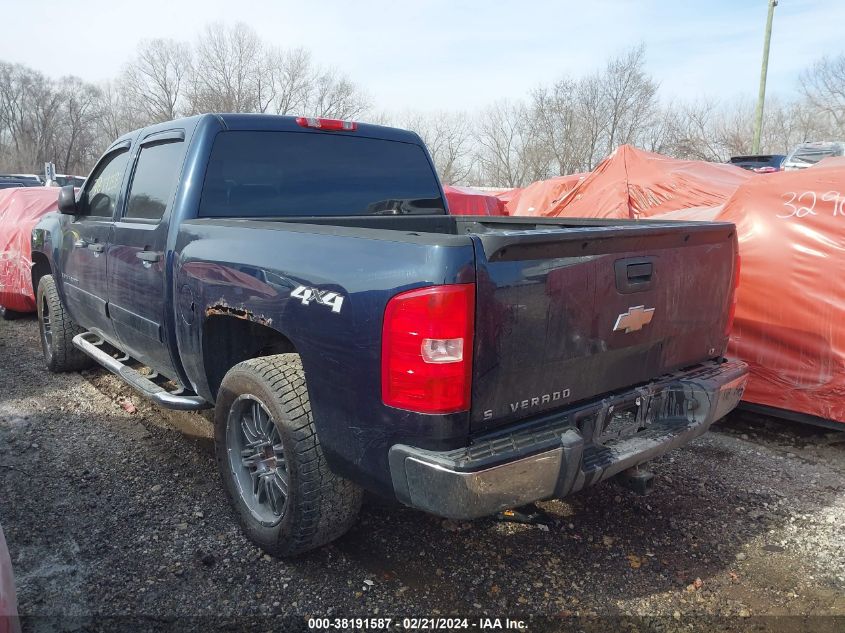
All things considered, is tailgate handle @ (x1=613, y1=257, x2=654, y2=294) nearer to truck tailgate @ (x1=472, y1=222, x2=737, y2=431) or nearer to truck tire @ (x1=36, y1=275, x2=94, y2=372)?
truck tailgate @ (x1=472, y1=222, x2=737, y2=431)

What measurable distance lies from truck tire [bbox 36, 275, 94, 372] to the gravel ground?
1487mm

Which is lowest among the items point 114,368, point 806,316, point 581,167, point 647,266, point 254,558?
point 254,558

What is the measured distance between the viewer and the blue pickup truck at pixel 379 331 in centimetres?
212

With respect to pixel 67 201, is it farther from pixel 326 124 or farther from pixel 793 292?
pixel 793 292

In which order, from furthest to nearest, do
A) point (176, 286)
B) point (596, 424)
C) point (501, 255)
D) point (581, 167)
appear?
point (581, 167) < point (176, 286) < point (596, 424) < point (501, 255)

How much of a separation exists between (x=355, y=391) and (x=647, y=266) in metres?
1.29

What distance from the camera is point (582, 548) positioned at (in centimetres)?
303

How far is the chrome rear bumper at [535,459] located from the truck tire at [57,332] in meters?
4.37

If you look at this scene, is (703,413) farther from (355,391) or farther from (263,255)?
(263,255)

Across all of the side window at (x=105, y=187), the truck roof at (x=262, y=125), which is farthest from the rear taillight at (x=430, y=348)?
the side window at (x=105, y=187)

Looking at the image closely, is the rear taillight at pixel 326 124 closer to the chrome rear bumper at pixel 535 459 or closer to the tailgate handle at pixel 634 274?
the tailgate handle at pixel 634 274

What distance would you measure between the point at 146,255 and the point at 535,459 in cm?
244

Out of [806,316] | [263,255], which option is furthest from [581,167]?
[263,255]

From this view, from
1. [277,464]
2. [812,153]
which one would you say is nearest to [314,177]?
[277,464]
